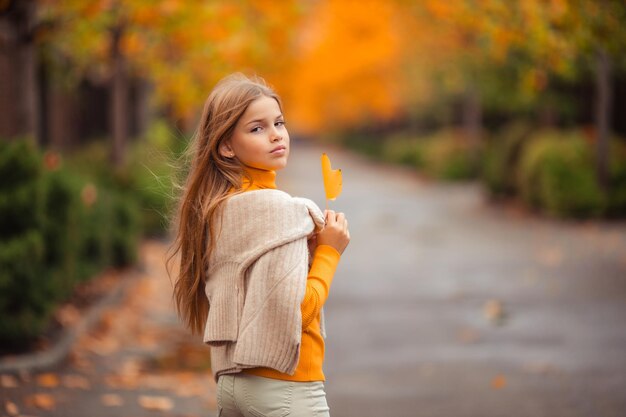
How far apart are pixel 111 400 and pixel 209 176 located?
3.75 m

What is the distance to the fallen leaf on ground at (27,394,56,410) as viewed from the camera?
597cm

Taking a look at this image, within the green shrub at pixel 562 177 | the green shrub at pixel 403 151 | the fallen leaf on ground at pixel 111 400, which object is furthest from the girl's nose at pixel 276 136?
the green shrub at pixel 403 151

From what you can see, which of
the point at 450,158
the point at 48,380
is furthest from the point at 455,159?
the point at 48,380

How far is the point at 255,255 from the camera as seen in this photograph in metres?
2.79

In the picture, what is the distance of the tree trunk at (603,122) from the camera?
17.4 m

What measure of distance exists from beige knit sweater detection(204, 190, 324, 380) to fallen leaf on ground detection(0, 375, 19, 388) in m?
3.95

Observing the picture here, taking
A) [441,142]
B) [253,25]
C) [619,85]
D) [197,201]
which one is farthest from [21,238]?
[441,142]

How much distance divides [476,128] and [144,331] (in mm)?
23531

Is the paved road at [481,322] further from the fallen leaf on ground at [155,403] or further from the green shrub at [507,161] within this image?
the green shrub at [507,161]

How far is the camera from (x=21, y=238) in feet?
22.6

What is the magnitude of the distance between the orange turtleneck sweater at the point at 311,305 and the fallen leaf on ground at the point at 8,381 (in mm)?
3997

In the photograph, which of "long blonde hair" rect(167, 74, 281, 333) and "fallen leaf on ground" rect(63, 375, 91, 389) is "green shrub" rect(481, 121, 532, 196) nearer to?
"fallen leaf on ground" rect(63, 375, 91, 389)

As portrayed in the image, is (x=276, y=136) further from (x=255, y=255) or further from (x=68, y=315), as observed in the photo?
(x=68, y=315)

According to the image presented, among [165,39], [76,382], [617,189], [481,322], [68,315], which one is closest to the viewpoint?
[76,382]
